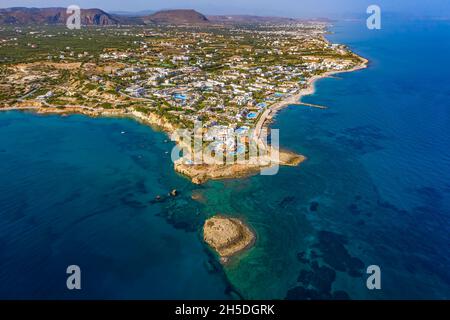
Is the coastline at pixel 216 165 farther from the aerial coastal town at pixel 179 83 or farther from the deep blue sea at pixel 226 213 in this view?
the deep blue sea at pixel 226 213

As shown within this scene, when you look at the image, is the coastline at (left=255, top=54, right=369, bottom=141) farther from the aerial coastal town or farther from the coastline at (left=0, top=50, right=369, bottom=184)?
the aerial coastal town

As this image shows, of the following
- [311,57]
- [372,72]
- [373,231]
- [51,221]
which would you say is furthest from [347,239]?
[311,57]

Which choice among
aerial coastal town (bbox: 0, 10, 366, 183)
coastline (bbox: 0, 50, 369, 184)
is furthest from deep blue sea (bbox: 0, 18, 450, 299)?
aerial coastal town (bbox: 0, 10, 366, 183)

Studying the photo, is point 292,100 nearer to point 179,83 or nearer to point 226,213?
point 179,83

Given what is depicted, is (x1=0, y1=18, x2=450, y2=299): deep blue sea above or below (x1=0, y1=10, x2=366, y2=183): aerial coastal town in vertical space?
below

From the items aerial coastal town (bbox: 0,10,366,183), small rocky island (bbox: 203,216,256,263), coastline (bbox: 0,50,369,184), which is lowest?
small rocky island (bbox: 203,216,256,263)

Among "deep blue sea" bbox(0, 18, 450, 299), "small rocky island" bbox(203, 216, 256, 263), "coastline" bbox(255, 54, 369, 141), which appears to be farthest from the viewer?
"coastline" bbox(255, 54, 369, 141)

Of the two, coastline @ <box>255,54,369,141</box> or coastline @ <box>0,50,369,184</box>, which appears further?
coastline @ <box>255,54,369,141</box>

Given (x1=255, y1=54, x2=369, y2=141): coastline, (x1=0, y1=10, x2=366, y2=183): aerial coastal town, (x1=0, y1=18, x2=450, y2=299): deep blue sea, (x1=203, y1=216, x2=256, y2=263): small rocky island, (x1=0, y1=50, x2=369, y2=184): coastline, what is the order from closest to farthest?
(x1=0, y1=18, x2=450, y2=299): deep blue sea < (x1=203, y1=216, x2=256, y2=263): small rocky island < (x1=0, y1=50, x2=369, y2=184): coastline < (x1=0, y1=10, x2=366, y2=183): aerial coastal town < (x1=255, y1=54, x2=369, y2=141): coastline
